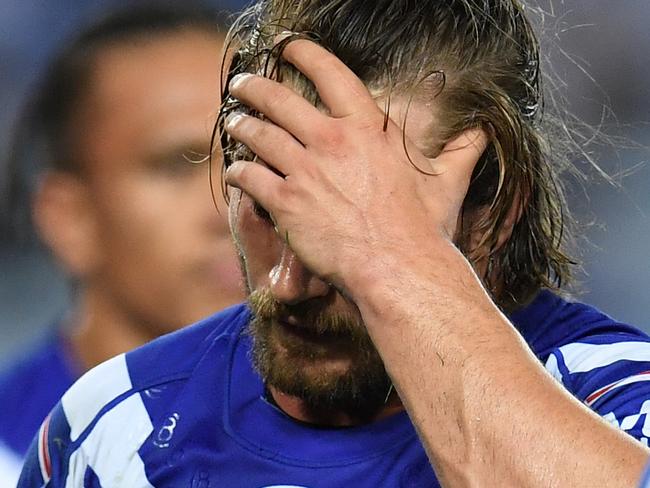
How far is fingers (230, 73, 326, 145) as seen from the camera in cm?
99

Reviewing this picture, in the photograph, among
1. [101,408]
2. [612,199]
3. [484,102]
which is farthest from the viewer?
[612,199]

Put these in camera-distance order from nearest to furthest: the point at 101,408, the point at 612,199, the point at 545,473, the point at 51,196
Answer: the point at 545,473 → the point at 101,408 → the point at 51,196 → the point at 612,199

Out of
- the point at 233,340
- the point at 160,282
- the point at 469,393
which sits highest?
the point at 469,393

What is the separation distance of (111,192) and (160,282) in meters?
0.18

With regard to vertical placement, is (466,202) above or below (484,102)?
below

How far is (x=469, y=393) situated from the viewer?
879 millimetres

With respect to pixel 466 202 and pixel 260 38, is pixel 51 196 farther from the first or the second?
pixel 466 202

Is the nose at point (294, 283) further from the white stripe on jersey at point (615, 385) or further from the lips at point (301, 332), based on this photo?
the white stripe on jersey at point (615, 385)

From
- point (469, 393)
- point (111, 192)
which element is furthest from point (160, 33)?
point (469, 393)

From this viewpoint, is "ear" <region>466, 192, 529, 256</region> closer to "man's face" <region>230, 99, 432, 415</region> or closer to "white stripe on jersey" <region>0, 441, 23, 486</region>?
"man's face" <region>230, 99, 432, 415</region>

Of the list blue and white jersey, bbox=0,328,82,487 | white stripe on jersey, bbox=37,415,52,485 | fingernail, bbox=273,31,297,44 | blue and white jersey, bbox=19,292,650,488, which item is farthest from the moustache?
blue and white jersey, bbox=0,328,82,487

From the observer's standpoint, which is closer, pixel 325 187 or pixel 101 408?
pixel 325 187

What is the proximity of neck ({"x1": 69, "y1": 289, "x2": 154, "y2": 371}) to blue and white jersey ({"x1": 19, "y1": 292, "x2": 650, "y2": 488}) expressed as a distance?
0.71m

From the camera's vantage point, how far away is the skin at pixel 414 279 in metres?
0.85
